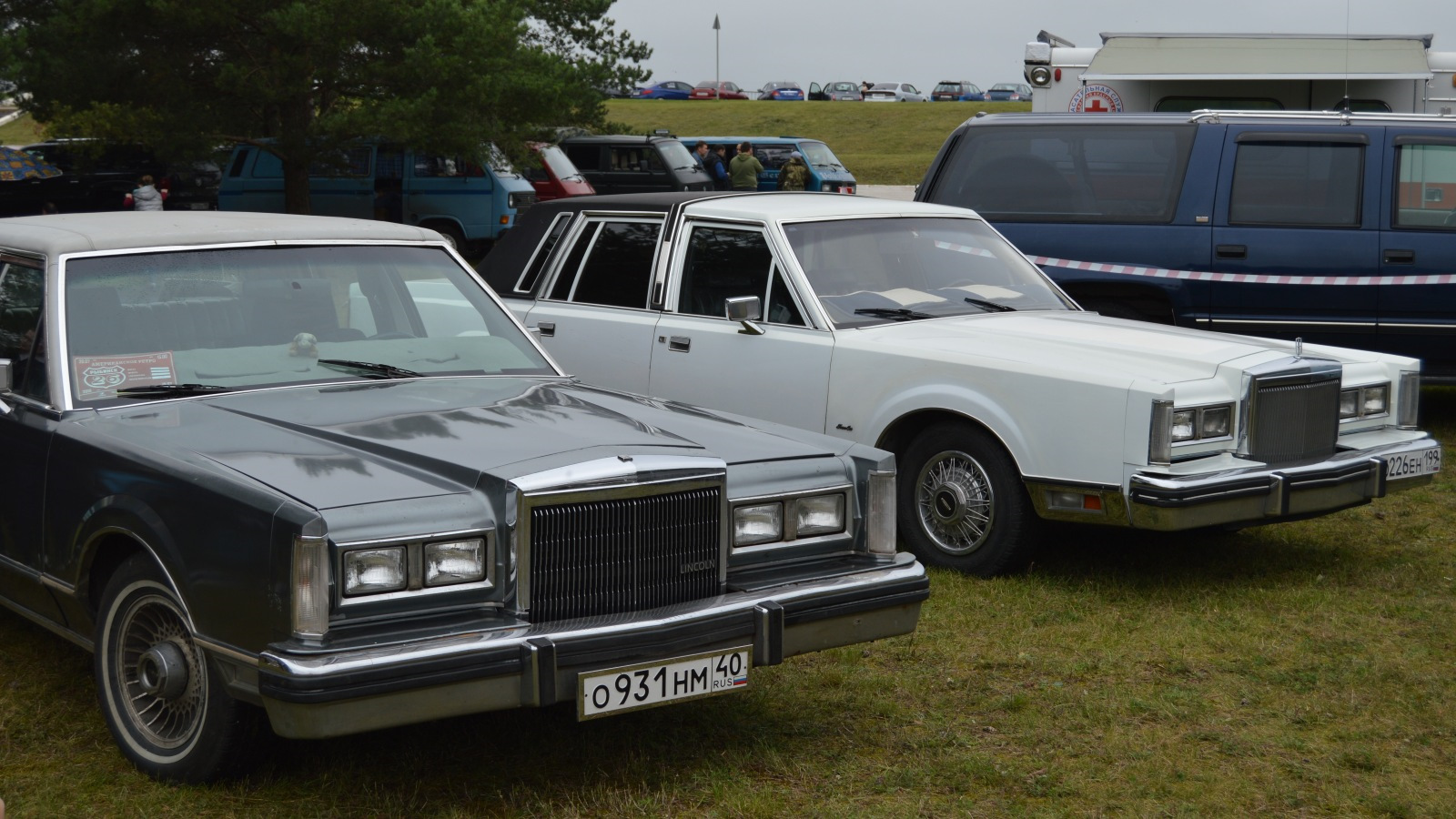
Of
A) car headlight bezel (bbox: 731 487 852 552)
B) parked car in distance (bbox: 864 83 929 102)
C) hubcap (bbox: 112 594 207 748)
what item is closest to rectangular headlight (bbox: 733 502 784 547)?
car headlight bezel (bbox: 731 487 852 552)

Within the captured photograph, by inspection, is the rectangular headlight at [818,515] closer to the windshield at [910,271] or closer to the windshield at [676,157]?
the windshield at [910,271]

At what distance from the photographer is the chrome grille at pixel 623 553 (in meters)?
3.81

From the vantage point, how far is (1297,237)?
9.30 metres

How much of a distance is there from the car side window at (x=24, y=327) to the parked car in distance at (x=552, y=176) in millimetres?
18215

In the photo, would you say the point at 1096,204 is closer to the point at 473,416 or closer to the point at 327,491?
the point at 473,416

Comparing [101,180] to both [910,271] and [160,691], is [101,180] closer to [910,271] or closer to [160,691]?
[910,271]

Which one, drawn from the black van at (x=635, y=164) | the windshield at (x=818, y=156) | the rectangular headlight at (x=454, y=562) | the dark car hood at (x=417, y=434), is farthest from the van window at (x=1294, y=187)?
the windshield at (x=818, y=156)

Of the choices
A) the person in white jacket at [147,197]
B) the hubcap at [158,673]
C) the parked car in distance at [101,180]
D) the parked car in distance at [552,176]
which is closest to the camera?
the hubcap at [158,673]

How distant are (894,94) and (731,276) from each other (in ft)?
210

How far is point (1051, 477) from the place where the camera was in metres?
6.09

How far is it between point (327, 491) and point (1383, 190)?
7841mm

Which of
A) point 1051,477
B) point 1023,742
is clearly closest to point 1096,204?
point 1051,477

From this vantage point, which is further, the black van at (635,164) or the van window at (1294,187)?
the black van at (635,164)

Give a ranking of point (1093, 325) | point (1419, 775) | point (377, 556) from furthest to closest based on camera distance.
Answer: point (1093, 325) → point (1419, 775) → point (377, 556)
